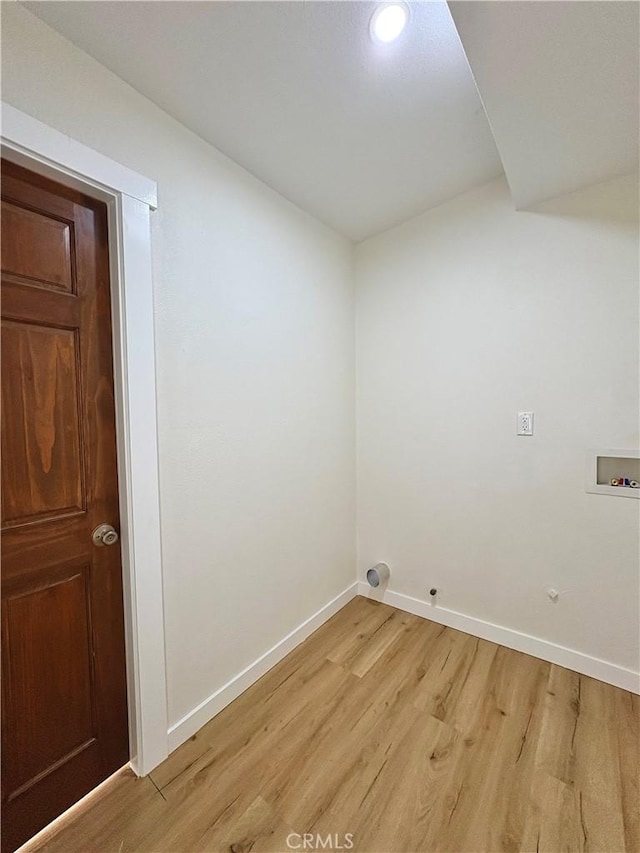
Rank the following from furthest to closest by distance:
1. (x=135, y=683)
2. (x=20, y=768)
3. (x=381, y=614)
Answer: (x=381, y=614) → (x=135, y=683) → (x=20, y=768)

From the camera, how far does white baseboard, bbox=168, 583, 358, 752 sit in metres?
1.47

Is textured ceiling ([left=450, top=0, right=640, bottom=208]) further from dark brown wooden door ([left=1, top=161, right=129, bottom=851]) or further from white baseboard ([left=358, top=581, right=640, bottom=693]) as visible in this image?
white baseboard ([left=358, top=581, right=640, bottom=693])

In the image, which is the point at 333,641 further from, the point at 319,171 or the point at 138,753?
the point at 319,171

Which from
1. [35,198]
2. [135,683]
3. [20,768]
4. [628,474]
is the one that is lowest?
[20,768]

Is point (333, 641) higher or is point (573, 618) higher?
point (573, 618)

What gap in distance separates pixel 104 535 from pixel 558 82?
216 cm

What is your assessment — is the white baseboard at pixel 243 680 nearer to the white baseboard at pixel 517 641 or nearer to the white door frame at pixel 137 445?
the white door frame at pixel 137 445

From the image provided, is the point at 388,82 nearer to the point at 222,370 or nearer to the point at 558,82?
the point at 558,82

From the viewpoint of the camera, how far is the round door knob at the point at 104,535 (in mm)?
1280

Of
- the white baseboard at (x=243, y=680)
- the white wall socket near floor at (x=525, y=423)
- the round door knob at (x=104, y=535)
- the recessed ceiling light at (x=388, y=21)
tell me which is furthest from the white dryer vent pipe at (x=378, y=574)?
the recessed ceiling light at (x=388, y=21)

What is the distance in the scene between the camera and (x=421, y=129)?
1558mm

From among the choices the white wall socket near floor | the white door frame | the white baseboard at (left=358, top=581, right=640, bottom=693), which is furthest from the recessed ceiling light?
the white baseboard at (left=358, top=581, right=640, bottom=693)

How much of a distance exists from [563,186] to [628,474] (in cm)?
141

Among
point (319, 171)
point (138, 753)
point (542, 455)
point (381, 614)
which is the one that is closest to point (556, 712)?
point (381, 614)
